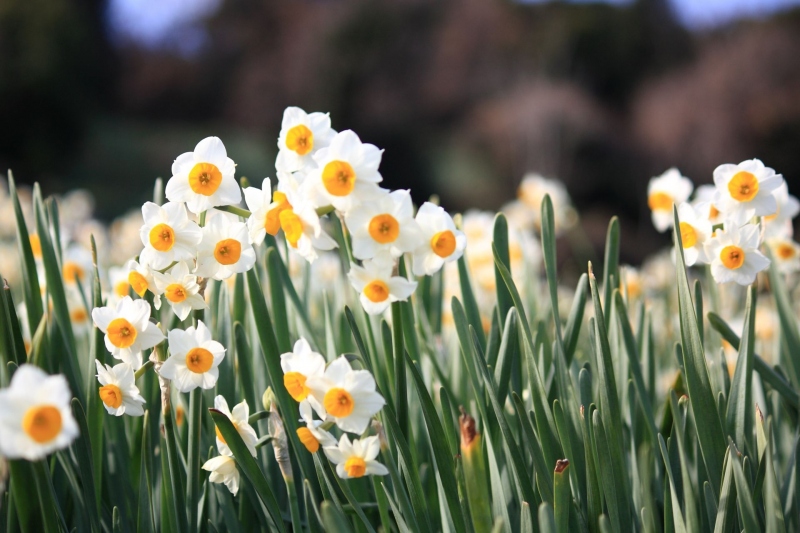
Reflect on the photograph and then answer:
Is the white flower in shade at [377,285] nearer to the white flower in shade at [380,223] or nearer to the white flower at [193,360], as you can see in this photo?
the white flower in shade at [380,223]

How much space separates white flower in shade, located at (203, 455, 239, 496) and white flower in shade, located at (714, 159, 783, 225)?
748 millimetres

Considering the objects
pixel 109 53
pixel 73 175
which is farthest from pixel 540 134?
pixel 109 53

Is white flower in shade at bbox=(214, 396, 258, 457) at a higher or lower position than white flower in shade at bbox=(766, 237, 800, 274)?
lower

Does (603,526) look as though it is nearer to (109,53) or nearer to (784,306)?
(784,306)

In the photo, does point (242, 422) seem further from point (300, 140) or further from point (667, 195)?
point (667, 195)

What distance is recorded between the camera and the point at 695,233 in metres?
0.97

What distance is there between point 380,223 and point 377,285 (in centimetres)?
7

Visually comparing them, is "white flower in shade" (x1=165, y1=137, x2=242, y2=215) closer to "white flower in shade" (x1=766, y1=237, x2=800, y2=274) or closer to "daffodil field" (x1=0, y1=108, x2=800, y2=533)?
"daffodil field" (x1=0, y1=108, x2=800, y2=533)

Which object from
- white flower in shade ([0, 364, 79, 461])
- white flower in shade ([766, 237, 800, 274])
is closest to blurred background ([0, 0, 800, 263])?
white flower in shade ([766, 237, 800, 274])

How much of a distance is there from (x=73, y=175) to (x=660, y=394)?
1401 cm

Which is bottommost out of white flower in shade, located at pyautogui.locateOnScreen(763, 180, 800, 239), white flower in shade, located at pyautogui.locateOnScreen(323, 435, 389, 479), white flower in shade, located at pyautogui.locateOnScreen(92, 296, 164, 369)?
white flower in shade, located at pyautogui.locateOnScreen(323, 435, 389, 479)

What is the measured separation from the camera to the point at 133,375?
789mm

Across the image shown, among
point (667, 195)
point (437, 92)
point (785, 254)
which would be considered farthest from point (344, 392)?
point (437, 92)

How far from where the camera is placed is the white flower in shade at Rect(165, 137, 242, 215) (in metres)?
0.78
